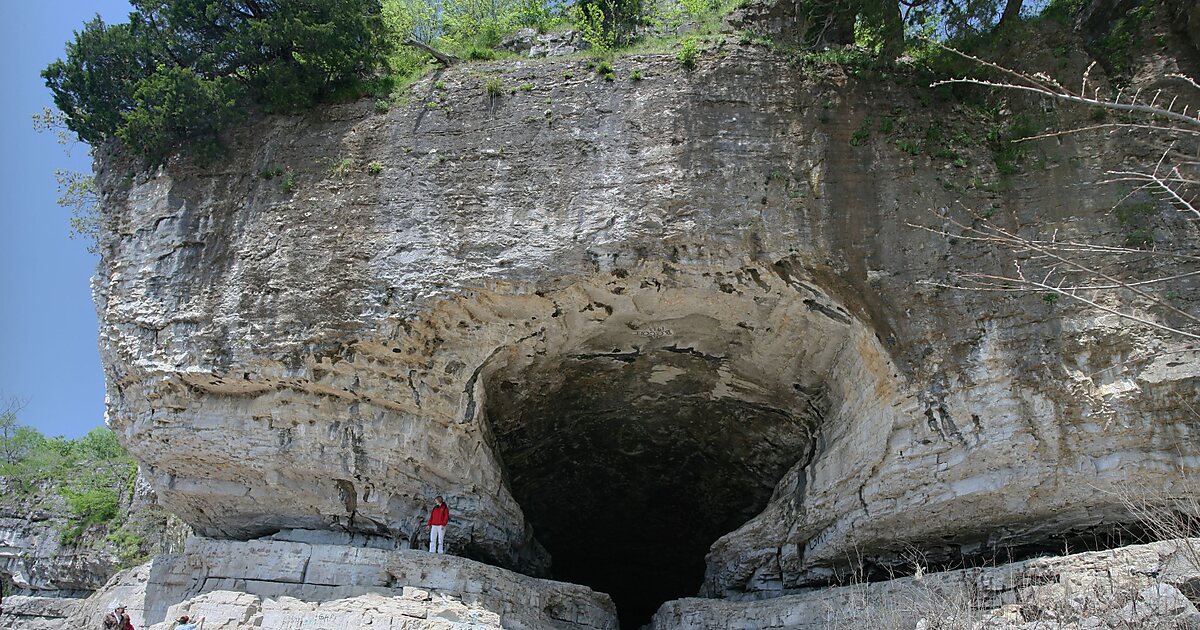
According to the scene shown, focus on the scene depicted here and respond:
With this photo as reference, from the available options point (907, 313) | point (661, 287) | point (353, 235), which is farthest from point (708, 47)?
point (353, 235)

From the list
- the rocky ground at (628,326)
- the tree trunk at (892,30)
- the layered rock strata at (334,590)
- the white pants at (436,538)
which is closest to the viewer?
the rocky ground at (628,326)

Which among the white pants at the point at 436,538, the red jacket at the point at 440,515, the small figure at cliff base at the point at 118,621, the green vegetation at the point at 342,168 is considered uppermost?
the green vegetation at the point at 342,168

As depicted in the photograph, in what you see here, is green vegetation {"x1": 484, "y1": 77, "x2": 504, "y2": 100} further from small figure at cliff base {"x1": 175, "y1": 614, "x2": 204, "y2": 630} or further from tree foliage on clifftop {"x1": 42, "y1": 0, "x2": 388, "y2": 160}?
small figure at cliff base {"x1": 175, "y1": 614, "x2": 204, "y2": 630}

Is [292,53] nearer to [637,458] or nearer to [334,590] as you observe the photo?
[334,590]

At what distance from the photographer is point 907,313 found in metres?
9.73

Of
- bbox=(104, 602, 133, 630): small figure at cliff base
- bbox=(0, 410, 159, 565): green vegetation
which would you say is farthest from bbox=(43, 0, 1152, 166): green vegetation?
bbox=(0, 410, 159, 565): green vegetation

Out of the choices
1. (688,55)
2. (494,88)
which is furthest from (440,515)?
(688,55)

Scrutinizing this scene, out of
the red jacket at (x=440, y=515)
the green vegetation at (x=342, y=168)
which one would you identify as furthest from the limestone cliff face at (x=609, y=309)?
the red jacket at (x=440, y=515)

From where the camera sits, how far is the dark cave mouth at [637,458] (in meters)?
12.6

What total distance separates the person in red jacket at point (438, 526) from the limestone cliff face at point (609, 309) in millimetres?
360

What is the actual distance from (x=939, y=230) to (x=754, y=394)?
12.4 feet

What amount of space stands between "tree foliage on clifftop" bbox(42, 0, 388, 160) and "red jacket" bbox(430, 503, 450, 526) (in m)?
5.39

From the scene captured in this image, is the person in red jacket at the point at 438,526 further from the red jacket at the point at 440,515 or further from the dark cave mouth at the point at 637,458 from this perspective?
the dark cave mouth at the point at 637,458

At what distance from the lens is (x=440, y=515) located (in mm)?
10922
